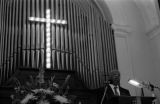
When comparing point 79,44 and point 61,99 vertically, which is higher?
point 79,44

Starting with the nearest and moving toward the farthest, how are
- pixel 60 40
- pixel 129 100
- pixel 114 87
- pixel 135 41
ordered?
1. pixel 129 100
2. pixel 114 87
3. pixel 60 40
4. pixel 135 41

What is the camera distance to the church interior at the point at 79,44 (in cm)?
595

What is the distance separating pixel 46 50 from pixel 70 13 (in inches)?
43.1

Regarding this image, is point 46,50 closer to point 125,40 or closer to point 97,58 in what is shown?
point 97,58

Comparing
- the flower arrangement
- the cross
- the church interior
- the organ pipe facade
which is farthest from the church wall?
the flower arrangement

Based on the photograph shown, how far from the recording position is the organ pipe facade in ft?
19.9

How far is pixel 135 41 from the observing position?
24.2 feet

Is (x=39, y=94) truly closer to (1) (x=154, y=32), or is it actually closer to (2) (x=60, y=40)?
(2) (x=60, y=40)

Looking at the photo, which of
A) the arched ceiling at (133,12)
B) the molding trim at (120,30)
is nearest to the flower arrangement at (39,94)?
the molding trim at (120,30)

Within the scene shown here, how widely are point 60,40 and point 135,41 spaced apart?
5.97 feet

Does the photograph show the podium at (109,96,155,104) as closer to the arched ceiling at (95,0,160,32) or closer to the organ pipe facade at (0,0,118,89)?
the organ pipe facade at (0,0,118,89)

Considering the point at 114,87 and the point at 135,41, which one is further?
the point at 135,41

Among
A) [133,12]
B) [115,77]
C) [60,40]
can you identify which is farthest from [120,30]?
[115,77]

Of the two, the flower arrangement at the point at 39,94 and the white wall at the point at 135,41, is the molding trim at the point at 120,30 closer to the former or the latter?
the white wall at the point at 135,41
